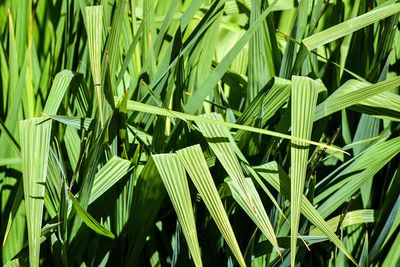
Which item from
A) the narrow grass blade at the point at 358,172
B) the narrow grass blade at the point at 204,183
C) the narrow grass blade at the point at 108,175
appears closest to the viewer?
the narrow grass blade at the point at 204,183

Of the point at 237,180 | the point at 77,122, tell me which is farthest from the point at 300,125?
the point at 77,122

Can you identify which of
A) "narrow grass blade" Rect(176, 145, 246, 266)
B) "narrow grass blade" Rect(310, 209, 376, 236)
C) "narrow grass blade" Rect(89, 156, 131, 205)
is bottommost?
"narrow grass blade" Rect(310, 209, 376, 236)

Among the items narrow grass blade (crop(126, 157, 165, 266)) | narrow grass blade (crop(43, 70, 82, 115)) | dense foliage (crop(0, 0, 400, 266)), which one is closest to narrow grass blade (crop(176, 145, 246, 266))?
dense foliage (crop(0, 0, 400, 266))

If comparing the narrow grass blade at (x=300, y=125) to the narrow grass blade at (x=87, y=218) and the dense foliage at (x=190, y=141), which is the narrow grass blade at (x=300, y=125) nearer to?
the dense foliage at (x=190, y=141)

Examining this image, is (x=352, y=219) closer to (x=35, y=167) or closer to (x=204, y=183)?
(x=204, y=183)

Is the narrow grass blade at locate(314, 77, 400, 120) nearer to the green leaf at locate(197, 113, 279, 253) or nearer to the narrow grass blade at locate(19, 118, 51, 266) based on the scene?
the green leaf at locate(197, 113, 279, 253)

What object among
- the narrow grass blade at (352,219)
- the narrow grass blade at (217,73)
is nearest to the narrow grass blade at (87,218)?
the narrow grass blade at (217,73)

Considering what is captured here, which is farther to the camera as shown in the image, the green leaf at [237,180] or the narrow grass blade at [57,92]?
the narrow grass blade at [57,92]
